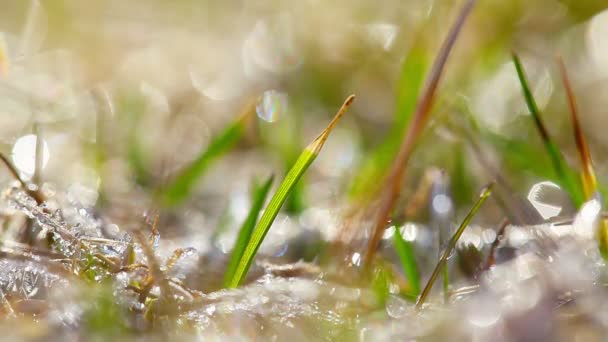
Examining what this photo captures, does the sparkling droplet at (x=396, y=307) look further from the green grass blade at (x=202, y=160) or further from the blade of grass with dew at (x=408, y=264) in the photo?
the green grass blade at (x=202, y=160)

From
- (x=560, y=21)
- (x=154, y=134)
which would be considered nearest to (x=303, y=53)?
(x=154, y=134)

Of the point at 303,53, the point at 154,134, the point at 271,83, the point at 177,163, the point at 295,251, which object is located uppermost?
the point at 303,53

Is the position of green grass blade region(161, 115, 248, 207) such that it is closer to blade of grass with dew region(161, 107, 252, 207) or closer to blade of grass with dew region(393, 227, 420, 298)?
blade of grass with dew region(161, 107, 252, 207)

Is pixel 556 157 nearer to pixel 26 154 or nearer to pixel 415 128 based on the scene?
pixel 415 128

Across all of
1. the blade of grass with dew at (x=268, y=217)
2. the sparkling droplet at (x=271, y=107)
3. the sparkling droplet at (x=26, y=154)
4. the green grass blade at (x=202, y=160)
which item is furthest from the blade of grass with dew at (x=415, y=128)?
the sparkling droplet at (x=271, y=107)

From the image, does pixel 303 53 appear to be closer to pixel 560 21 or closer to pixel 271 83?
pixel 271 83

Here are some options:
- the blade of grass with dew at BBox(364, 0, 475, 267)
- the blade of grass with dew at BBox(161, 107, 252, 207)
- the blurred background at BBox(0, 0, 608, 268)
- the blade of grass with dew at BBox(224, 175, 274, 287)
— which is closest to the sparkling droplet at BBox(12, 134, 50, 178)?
the blurred background at BBox(0, 0, 608, 268)
